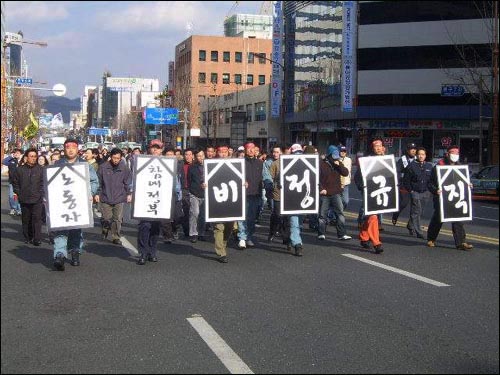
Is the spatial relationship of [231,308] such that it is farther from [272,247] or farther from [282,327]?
[272,247]

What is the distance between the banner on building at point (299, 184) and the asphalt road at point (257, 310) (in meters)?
0.72

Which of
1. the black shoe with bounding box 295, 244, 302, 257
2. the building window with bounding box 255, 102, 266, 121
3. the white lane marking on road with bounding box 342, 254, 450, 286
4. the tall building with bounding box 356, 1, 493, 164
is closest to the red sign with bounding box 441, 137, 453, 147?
the tall building with bounding box 356, 1, 493, 164

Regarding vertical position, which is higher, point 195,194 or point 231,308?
point 195,194

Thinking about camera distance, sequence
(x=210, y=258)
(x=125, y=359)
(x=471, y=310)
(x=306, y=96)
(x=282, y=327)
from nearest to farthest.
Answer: (x=125, y=359) → (x=282, y=327) → (x=471, y=310) → (x=210, y=258) → (x=306, y=96)

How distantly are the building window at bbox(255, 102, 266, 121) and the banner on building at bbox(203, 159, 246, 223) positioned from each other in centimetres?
4739

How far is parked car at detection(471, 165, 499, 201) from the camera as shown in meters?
19.8

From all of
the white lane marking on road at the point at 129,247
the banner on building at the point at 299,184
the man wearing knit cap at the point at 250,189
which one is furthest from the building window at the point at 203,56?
the white lane marking on road at the point at 129,247

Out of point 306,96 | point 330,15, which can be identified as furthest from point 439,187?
point 306,96

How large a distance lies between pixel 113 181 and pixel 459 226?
5559 mm

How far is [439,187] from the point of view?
9.73 m

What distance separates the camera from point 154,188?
8508 mm

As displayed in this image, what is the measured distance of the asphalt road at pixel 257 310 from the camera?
4512 mm

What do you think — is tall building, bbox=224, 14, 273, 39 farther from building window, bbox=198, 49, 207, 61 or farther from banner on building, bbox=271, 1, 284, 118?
banner on building, bbox=271, 1, 284, 118

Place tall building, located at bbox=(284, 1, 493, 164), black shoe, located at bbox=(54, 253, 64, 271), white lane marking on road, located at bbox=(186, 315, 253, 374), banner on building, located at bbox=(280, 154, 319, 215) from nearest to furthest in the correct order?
white lane marking on road, located at bbox=(186, 315, 253, 374) < black shoe, located at bbox=(54, 253, 64, 271) < banner on building, located at bbox=(280, 154, 319, 215) < tall building, located at bbox=(284, 1, 493, 164)
